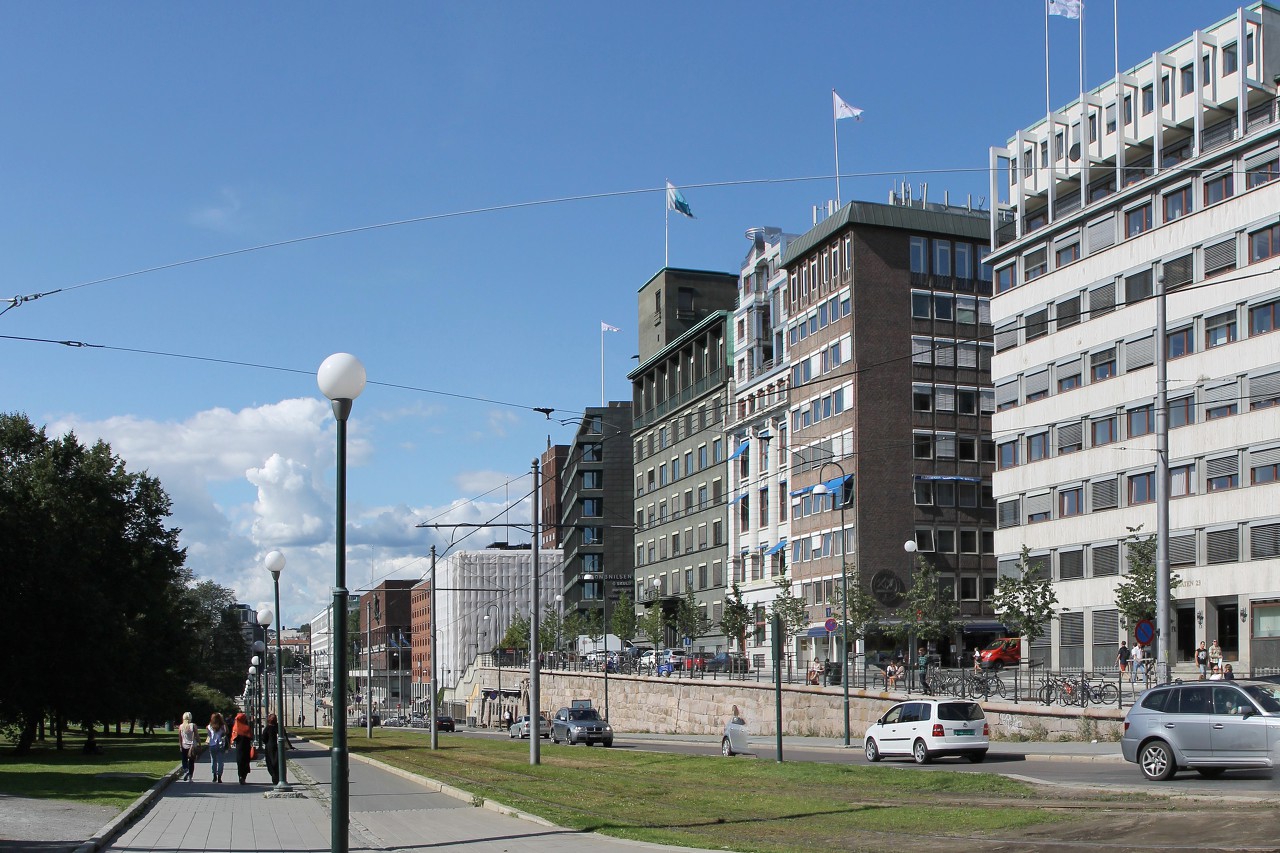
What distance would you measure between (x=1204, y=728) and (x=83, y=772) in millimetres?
27281

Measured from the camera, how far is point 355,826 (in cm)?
2062

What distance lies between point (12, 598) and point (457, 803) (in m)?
33.4

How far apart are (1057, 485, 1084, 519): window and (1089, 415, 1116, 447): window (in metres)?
2.54

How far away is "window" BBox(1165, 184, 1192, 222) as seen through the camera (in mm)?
58688

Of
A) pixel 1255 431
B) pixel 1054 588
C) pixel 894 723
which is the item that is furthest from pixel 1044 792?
pixel 1054 588

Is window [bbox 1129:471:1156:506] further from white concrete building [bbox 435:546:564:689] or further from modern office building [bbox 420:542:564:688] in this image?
modern office building [bbox 420:542:564:688]

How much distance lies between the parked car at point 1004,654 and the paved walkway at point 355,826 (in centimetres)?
4260

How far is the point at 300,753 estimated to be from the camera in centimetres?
4969

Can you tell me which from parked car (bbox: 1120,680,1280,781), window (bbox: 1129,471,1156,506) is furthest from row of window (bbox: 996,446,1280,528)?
parked car (bbox: 1120,680,1280,781)

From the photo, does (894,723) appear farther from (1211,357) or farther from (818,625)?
(818,625)

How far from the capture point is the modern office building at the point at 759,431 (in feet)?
290

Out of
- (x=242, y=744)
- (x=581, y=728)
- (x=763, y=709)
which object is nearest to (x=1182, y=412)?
(x=763, y=709)

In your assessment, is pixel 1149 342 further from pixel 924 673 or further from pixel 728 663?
pixel 728 663

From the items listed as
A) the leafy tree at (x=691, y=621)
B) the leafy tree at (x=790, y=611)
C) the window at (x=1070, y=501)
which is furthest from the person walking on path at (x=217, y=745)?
the leafy tree at (x=691, y=621)
